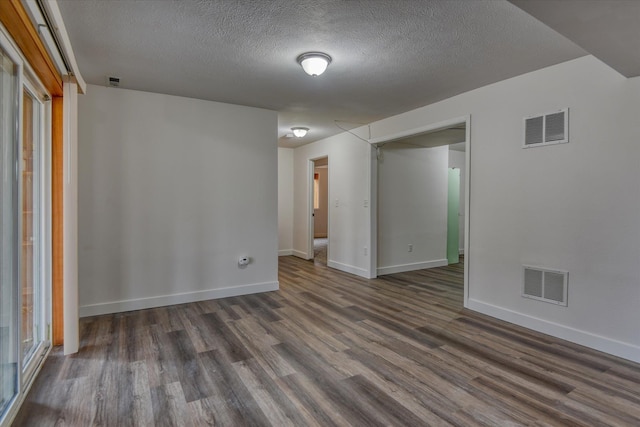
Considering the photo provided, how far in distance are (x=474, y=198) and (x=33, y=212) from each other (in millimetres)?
4075

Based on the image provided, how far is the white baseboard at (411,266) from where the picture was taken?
5435 millimetres

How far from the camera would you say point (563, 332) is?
9.47 feet

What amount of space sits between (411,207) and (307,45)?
381 centimetres

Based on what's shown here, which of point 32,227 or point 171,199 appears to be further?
point 171,199

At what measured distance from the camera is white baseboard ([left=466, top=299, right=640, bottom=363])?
8.31 ft

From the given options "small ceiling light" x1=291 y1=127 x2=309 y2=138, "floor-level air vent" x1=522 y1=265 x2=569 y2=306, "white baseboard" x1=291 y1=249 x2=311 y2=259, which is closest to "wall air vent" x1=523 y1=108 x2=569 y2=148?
A: "floor-level air vent" x1=522 y1=265 x2=569 y2=306

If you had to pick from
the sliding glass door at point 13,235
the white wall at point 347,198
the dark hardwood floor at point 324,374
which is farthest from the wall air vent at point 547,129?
the sliding glass door at point 13,235

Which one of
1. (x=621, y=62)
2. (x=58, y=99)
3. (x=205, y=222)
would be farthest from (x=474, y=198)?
(x=58, y=99)

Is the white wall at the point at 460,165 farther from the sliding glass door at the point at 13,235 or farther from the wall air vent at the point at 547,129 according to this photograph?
the sliding glass door at the point at 13,235

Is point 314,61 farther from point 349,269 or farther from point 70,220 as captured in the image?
point 349,269

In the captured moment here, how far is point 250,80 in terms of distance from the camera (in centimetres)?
329

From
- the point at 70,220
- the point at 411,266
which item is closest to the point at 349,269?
the point at 411,266

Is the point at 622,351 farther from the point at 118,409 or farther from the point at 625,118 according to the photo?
the point at 118,409

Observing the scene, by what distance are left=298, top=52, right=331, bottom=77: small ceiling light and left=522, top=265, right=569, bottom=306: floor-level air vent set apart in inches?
106
